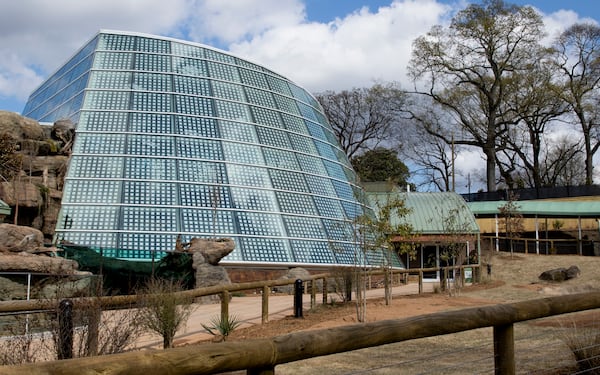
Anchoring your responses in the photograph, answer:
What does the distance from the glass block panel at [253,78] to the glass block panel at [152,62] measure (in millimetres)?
3687

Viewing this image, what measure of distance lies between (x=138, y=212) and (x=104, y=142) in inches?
155

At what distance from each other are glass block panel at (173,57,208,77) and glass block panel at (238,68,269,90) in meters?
1.98

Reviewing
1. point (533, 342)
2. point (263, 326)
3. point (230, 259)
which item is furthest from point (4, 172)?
point (533, 342)

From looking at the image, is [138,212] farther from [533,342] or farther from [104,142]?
[533,342]

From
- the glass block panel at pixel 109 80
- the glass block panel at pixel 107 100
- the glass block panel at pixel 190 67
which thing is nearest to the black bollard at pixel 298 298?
the glass block panel at pixel 107 100

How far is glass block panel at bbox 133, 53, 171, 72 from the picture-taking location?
26250 mm

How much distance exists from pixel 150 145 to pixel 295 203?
246 inches

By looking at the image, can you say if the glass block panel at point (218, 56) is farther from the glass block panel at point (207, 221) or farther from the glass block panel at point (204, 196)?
the glass block panel at point (207, 221)

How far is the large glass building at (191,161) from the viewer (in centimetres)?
2080

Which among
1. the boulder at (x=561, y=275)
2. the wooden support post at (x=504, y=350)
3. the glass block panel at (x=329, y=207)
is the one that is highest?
the glass block panel at (x=329, y=207)

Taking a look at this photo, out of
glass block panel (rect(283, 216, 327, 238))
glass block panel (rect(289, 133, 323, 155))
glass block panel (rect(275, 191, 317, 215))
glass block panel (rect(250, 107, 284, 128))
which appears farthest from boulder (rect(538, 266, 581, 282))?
glass block panel (rect(250, 107, 284, 128))

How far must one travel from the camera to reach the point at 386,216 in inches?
631

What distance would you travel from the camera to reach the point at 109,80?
2553cm

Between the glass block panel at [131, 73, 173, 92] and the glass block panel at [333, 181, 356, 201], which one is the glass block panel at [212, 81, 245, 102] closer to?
the glass block panel at [131, 73, 173, 92]
